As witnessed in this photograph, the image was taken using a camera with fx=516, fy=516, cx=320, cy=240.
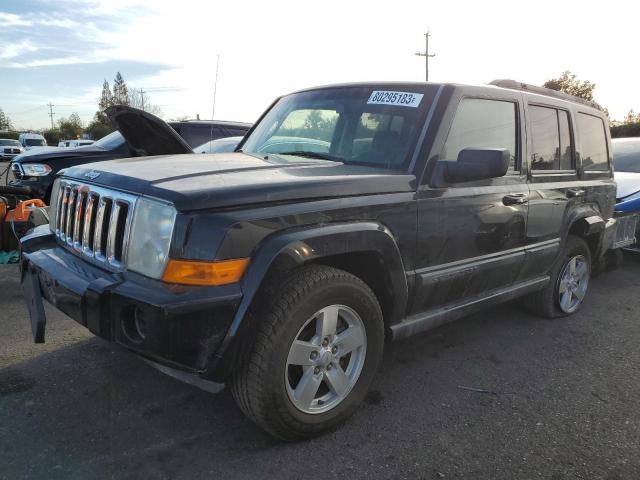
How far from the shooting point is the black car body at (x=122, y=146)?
4219mm

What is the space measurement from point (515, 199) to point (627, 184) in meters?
3.86

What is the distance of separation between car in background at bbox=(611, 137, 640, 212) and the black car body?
4.96 m

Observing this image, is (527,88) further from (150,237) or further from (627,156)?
(627,156)

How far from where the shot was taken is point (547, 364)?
145 inches

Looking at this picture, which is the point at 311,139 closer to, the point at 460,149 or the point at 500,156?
the point at 460,149

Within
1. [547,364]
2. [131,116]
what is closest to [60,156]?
[131,116]

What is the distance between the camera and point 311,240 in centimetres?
243

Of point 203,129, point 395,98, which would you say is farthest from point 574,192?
point 203,129

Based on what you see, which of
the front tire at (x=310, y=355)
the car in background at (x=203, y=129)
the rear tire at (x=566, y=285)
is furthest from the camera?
the car in background at (x=203, y=129)

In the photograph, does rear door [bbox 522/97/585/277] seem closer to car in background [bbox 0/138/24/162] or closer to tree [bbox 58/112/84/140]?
car in background [bbox 0/138/24/162]

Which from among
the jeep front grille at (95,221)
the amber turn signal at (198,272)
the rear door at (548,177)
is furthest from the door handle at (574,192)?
the jeep front grille at (95,221)

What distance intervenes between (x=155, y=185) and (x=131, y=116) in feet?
7.01

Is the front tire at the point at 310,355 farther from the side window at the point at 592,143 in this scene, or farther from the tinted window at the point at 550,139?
the side window at the point at 592,143

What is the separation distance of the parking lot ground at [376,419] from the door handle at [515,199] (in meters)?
1.13
